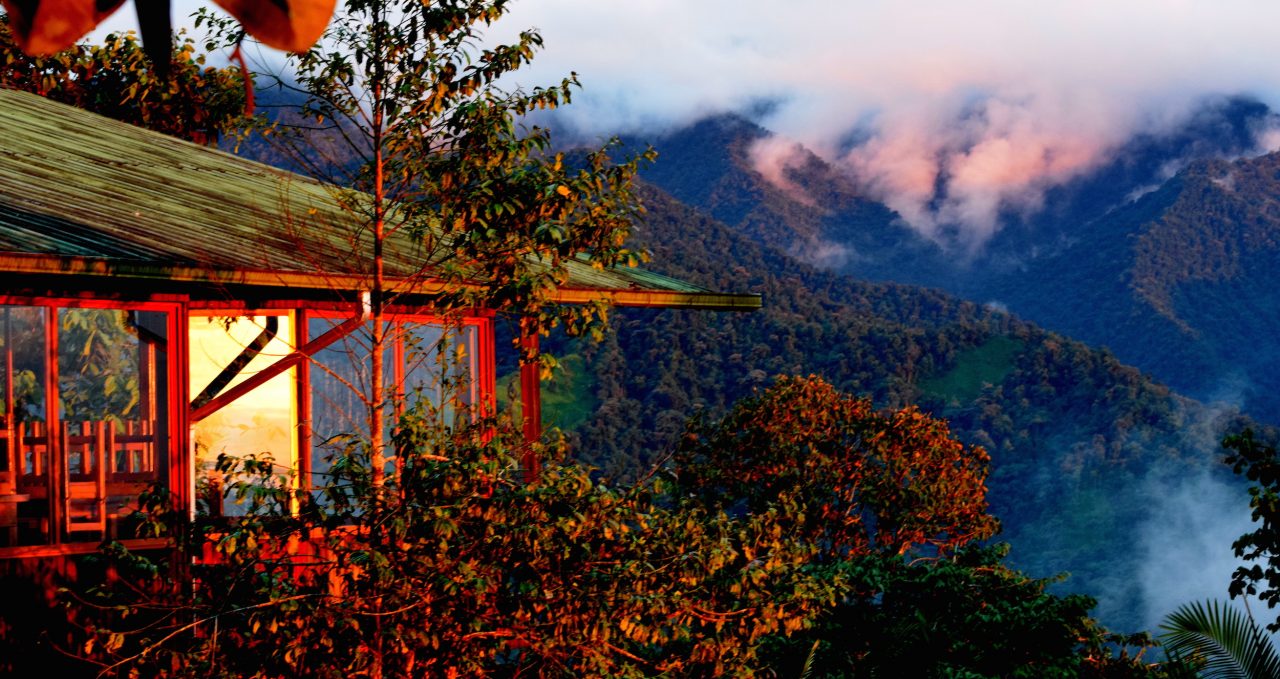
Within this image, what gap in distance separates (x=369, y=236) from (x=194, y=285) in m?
2.29

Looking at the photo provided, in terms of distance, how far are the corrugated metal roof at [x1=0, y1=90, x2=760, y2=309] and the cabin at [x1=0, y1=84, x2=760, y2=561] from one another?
0.02m

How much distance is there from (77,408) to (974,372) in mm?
66965

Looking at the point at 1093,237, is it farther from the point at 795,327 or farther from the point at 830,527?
the point at 830,527

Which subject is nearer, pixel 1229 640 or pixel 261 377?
pixel 261 377

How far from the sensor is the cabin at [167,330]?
311 inches

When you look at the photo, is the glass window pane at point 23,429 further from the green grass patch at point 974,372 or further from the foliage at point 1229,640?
the green grass patch at point 974,372

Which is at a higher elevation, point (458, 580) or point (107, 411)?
point (107, 411)

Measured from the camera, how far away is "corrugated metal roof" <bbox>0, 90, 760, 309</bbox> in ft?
25.3

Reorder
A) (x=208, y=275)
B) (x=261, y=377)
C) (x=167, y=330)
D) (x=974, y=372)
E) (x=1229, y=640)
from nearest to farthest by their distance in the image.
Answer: (x=208, y=275) < (x=167, y=330) < (x=261, y=377) < (x=1229, y=640) < (x=974, y=372)

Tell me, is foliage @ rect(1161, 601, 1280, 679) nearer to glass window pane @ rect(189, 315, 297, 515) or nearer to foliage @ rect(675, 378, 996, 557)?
glass window pane @ rect(189, 315, 297, 515)

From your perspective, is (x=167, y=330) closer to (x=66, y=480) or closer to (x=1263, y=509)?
(x=66, y=480)

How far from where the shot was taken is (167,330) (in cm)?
869

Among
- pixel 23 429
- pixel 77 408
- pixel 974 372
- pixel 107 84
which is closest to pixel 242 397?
pixel 77 408

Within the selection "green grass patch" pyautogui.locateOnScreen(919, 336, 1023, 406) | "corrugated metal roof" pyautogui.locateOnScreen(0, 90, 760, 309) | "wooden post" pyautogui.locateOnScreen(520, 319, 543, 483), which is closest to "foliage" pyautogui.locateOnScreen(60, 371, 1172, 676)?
"corrugated metal roof" pyautogui.locateOnScreen(0, 90, 760, 309)
